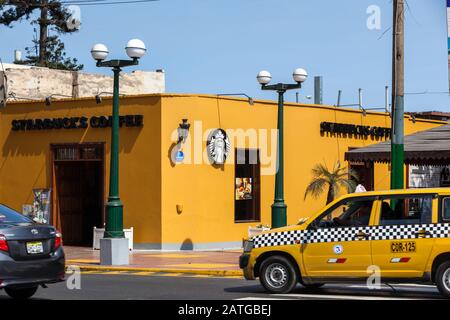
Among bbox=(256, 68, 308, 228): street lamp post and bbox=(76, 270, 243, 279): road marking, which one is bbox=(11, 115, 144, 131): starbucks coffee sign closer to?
bbox=(256, 68, 308, 228): street lamp post

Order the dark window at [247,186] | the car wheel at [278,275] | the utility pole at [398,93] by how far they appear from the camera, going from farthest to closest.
→ the dark window at [247,186] < the utility pole at [398,93] < the car wheel at [278,275]

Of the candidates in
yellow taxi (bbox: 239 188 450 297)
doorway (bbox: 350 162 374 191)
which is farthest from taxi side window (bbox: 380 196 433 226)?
doorway (bbox: 350 162 374 191)

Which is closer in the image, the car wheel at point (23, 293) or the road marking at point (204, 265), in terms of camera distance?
the car wheel at point (23, 293)

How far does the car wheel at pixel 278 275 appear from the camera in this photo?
50.7 ft

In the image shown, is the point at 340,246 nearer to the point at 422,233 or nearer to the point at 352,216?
the point at 352,216

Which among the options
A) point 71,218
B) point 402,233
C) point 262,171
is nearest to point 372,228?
point 402,233

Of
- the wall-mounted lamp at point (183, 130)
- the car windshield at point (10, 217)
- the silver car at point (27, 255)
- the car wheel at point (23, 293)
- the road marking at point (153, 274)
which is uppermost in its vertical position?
the wall-mounted lamp at point (183, 130)

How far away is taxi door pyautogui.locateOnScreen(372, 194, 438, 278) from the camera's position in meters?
14.5

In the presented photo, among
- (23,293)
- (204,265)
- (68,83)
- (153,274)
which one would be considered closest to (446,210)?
(23,293)

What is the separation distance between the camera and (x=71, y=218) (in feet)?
97.0

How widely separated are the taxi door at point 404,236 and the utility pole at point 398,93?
20.2ft

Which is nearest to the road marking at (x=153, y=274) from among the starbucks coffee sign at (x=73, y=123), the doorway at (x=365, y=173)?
the starbucks coffee sign at (x=73, y=123)

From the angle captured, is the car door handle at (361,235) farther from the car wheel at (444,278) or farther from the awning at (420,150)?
the awning at (420,150)
